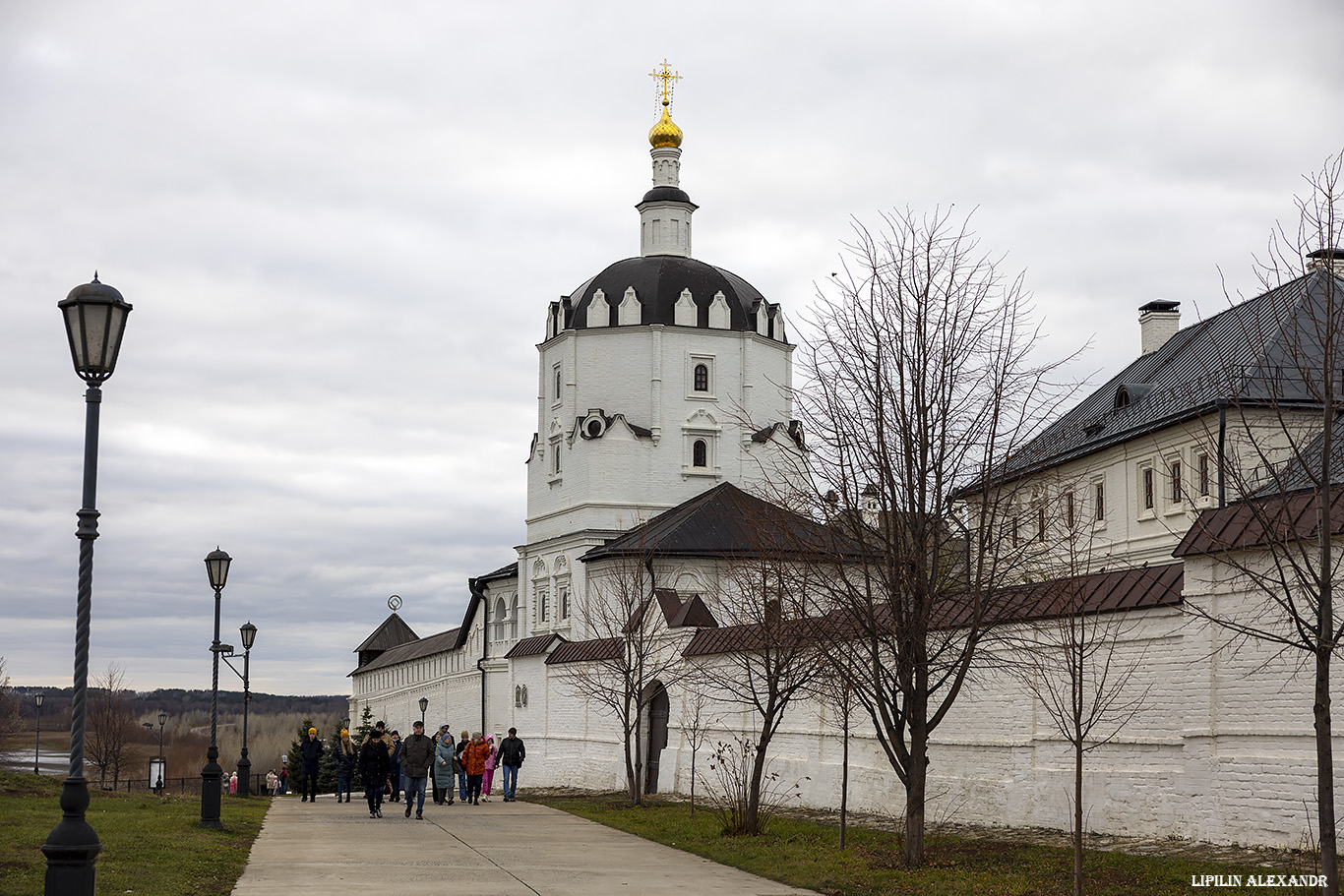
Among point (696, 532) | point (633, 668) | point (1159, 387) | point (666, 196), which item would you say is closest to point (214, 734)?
point (633, 668)

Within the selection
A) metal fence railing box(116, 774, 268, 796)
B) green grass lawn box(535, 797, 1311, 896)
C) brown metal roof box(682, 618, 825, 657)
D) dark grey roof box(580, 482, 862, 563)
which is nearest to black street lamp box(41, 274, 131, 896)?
green grass lawn box(535, 797, 1311, 896)

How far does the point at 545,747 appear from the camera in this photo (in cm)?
3897

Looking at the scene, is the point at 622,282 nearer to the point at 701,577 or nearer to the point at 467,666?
the point at 701,577

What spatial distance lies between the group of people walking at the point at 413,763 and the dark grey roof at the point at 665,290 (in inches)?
1089

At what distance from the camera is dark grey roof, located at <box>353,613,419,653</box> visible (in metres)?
92.6

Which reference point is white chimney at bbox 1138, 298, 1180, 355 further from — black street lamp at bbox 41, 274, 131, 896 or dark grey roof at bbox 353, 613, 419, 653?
dark grey roof at bbox 353, 613, 419, 653

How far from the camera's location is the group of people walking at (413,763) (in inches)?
882

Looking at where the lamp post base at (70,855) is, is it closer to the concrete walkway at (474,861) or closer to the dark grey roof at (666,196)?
the concrete walkway at (474,861)

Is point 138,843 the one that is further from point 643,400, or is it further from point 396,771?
point 643,400

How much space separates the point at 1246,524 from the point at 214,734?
14.1 metres

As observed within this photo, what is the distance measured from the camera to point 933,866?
46.9 feet

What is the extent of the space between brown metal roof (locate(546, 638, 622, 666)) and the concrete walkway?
1100 centimetres

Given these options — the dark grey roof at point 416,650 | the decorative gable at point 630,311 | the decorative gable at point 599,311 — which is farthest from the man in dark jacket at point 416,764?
the dark grey roof at point 416,650

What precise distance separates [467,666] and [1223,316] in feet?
122
